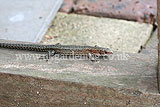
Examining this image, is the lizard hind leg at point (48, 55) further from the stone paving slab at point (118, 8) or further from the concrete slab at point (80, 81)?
the stone paving slab at point (118, 8)

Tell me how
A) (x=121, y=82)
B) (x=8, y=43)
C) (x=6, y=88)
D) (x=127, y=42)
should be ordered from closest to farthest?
(x=121, y=82) < (x=6, y=88) < (x=8, y=43) < (x=127, y=42)

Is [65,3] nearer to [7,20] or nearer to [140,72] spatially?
[7,20]

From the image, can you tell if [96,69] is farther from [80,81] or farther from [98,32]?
[98,32]

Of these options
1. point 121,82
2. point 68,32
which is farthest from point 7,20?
point 121,82

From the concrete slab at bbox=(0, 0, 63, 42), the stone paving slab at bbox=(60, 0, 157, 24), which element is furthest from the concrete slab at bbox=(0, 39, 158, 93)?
the stone paving slab at bbox=(60, 0, 157, 24)

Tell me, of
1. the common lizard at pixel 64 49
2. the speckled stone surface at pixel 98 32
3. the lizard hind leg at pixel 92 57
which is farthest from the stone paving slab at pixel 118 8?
the lizard hind leg at pixel 92 57

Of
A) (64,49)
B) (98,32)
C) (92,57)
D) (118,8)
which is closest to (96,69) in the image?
(92,57)
